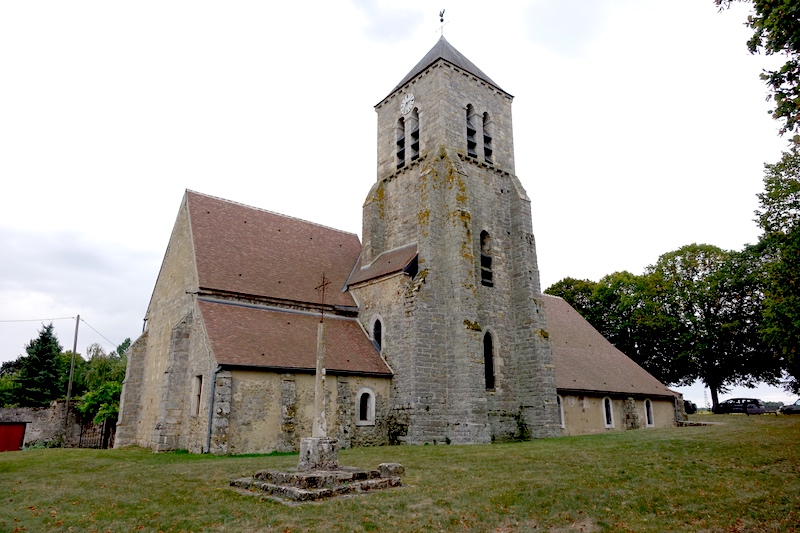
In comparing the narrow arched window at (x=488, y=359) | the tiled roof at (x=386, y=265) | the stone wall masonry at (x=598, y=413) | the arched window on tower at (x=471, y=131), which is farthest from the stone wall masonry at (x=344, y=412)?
the arched window on tower at (x=471, y=131)

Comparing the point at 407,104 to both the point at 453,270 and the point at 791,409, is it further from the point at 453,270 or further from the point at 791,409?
the point at 791,409

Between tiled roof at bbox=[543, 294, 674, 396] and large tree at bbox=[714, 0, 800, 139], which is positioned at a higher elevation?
large tree at bbox=[714, 0, 800, 139]

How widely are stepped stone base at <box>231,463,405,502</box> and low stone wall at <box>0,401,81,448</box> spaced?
69.1 ft

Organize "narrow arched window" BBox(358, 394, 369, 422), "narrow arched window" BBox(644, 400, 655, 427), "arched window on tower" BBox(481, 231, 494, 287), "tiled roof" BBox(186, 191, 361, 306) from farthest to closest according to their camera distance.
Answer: "narrow arched window" BBox(644, 400, 655, 427) < "arched window on tower" BBox(481, 231, 494, 287) < "tiled roof" BBox(186, 191, 361, 306) < "narrow arched window" BBox(358, 394, 369, 422)

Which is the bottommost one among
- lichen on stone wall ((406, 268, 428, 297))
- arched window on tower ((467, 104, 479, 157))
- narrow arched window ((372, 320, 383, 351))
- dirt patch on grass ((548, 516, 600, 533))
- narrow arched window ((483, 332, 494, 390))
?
dirt patch on grass ((548, 516, 600, 533))

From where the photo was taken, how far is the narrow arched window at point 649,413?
93.6 feet

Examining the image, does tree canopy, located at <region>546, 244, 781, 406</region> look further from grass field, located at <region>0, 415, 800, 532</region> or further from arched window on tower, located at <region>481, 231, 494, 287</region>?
grass field, located at <region>0, 415, 800, 532</region>

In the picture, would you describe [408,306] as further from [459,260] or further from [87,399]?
[87,399]

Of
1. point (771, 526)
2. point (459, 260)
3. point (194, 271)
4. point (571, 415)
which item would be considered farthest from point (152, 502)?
point (571, 415)

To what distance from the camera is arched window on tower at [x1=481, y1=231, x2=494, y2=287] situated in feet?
76.7

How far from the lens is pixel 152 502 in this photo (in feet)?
30.7

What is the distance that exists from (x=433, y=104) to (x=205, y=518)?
68.7 ft

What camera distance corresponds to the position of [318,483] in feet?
32.3

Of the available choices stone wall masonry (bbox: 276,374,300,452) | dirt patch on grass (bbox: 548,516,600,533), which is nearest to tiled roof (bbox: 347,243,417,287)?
stone wall masonry (bbox: 276,374,300,452)
